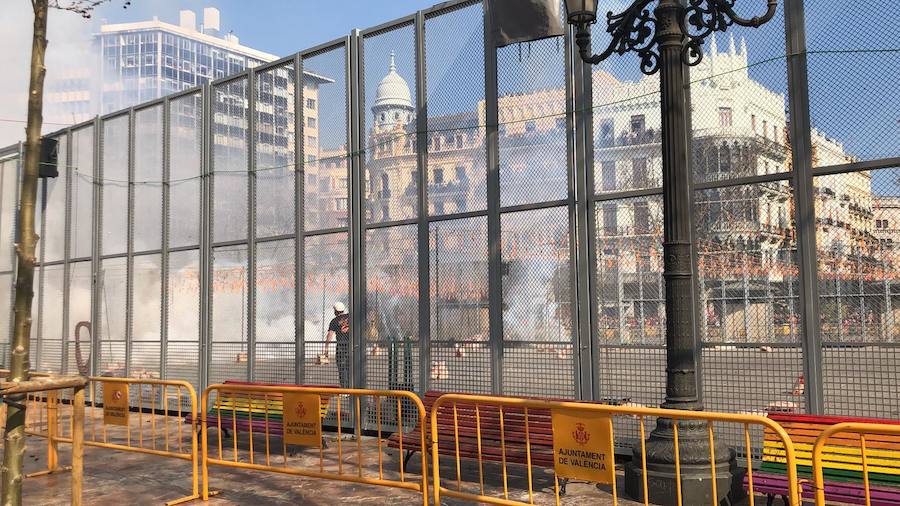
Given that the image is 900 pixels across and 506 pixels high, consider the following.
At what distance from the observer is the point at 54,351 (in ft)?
54.8

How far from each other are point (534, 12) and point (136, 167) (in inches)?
369

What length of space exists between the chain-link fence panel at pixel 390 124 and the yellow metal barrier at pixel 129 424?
12.4 ft

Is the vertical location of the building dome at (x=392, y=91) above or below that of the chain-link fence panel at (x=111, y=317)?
above

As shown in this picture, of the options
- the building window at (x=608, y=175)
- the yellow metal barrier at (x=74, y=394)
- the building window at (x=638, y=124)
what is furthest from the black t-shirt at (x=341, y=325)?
the yellow metal barrier at (x=74, y=394)

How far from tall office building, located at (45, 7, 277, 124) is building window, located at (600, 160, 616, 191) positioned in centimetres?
16486

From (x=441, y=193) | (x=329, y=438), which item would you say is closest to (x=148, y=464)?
(x=329, y=438)

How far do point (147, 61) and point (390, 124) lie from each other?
179m

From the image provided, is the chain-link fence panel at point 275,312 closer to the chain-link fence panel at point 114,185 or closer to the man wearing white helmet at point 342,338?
the man wearing white helmet at point 342,338

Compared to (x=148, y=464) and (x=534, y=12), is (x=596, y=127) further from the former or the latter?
(x=148, y=464)

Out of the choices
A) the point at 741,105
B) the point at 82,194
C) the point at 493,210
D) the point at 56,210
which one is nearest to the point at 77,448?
the point at 493,210

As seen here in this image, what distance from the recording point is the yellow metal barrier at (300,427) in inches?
276

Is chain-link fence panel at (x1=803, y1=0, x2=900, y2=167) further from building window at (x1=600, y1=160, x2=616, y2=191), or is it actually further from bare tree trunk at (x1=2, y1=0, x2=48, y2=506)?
bare tree trunk at (x1=2, y1=0, x2=48, y2=506)

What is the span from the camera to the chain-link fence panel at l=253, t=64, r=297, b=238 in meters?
12.3

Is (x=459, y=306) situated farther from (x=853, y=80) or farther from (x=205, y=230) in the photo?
(x=205, y=230)
